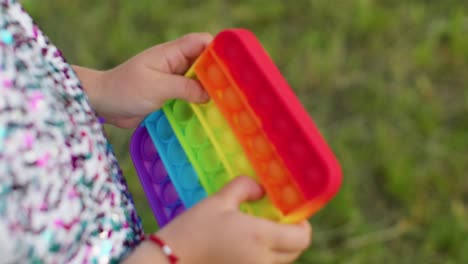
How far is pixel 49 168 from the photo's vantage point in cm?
56

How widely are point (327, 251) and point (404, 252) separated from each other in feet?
0.42

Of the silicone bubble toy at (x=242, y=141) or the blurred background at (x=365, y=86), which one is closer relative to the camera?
the silicone bubble toy at (x=242, y=141)

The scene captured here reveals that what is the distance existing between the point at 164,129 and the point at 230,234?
162 millimetres

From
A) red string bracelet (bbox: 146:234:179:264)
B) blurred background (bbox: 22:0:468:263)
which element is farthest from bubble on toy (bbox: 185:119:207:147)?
blurred background (bbox: 22:0:468:263)

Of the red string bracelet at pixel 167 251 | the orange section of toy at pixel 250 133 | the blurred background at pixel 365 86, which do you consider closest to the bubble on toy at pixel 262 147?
the orange section of toy at pixel 250 133

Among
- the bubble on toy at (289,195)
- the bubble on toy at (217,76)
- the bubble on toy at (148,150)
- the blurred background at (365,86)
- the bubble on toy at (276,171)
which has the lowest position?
the blurred background at (365,86)

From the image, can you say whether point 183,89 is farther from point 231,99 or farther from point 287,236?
point 287,236

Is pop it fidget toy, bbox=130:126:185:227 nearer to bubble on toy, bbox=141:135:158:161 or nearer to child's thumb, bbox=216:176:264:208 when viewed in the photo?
bubble on toy, bbox=141:135:158:161

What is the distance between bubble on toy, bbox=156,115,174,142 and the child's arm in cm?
12

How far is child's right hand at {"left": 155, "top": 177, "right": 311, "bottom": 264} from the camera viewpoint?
531 millimetres

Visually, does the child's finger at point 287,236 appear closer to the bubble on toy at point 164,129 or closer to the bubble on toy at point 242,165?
the bubble on toy at point 242,165

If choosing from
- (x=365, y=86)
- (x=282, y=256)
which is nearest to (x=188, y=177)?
(x=282, y=256)

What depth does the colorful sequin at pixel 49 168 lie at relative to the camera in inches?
21.3

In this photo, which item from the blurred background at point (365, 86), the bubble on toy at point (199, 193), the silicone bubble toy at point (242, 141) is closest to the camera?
the silicone bubble toy at point (242, 141)
